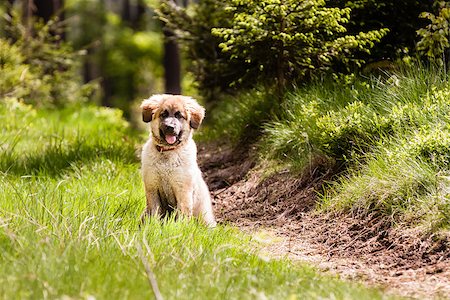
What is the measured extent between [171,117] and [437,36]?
3.28 metres

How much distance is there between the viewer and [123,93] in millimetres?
33156

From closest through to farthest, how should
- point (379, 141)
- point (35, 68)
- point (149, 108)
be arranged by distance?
point (149, 108), point (379, 141), point (35, 68)

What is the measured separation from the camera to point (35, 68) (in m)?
13.5

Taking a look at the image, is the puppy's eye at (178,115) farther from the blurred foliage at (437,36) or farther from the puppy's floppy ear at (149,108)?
the blurred foliage at (437,36)

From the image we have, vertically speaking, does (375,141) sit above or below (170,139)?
below

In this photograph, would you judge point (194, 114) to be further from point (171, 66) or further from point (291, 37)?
point (171, 66)

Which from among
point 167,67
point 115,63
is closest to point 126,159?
point 167,67

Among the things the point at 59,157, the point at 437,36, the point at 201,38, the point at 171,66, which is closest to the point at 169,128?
the point at 59,157

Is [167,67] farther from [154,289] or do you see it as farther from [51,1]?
[154,289]

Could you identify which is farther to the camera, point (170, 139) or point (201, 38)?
point (201, 38)

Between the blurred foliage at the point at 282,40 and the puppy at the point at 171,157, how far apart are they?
1707mm

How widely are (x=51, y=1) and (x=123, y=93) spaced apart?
A: 15.6 metres

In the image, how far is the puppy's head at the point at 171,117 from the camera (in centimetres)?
646

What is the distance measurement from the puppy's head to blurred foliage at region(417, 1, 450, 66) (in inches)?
115
